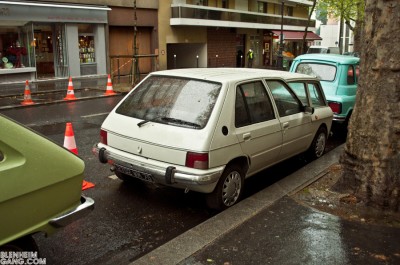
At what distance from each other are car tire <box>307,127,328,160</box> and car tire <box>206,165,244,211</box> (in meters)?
2.36

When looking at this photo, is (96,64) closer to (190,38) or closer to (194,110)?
(190,38)

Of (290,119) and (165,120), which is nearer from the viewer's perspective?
(165,120)

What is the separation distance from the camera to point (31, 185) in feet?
9.77

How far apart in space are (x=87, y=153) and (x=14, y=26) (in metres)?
14.5

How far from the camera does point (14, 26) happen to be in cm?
1947

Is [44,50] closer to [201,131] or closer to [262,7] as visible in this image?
[201,131]

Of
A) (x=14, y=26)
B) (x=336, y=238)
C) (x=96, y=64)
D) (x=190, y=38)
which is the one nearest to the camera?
(x=336, y=238)

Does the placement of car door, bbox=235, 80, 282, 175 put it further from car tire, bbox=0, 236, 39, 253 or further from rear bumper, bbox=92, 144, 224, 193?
car tire, bbox=0, 236, 39, 253

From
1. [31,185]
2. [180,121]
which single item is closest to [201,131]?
[180,121]

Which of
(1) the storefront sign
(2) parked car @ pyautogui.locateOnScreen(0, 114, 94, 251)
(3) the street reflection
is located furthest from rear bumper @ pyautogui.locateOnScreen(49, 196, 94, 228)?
(1) the storefront sign

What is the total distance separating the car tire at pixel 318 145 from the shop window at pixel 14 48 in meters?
16.0

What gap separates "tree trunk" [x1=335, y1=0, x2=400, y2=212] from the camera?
181 inches

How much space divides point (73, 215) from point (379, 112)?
3.37 m

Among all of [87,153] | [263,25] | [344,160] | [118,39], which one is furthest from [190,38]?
[344,160]
